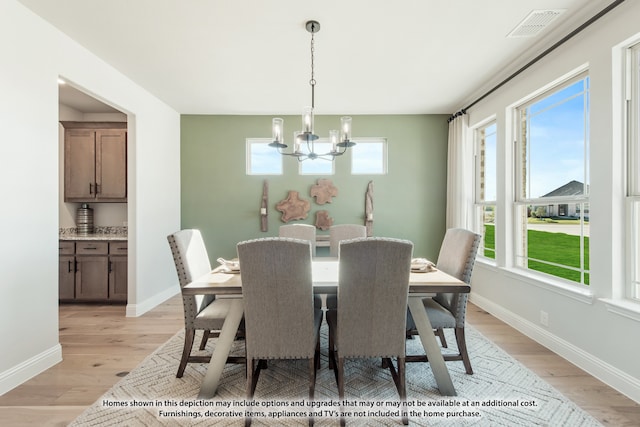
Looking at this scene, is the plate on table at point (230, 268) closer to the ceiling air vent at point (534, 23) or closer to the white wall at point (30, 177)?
the white wall at point (30, 177)

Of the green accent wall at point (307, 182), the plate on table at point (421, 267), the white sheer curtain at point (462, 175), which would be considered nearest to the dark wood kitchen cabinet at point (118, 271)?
the green accent wall at point (307, 182)

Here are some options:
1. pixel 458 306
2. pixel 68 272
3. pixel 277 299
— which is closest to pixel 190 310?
pixel 277 299

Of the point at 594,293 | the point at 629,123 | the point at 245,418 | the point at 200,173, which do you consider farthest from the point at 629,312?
the point at 200,173

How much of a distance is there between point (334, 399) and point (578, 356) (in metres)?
1.91

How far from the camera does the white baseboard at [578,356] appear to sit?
6.54 ft

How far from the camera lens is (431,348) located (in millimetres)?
2082

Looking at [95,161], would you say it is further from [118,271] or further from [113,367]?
[113,367]

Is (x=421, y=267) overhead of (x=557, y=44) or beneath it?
beneath

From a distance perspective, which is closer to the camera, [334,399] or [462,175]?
[334,399]

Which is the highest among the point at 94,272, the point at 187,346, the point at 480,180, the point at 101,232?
the point at 480,180

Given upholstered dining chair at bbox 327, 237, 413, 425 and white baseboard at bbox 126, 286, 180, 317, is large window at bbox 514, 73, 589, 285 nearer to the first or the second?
upholstered dining chair at bbox 327, 237, 413, 425

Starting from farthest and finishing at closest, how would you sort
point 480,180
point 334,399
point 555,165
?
1. point 480,180
2. point 555,165
3. point 334,399

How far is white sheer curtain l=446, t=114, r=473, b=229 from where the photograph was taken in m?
4.23

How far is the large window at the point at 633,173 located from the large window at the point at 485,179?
1.74 meters
